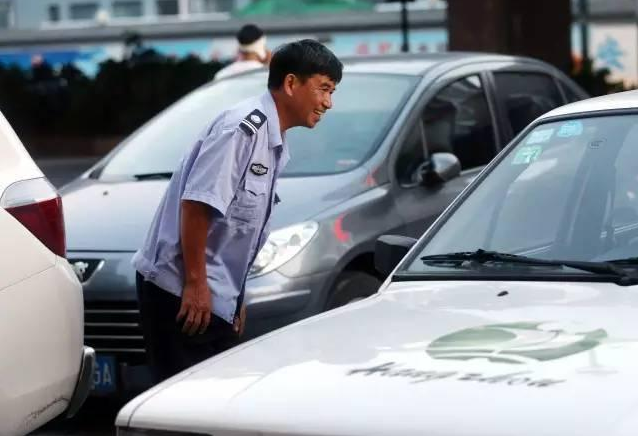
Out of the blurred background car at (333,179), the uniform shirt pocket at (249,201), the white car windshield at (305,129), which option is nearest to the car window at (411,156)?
the blurred background car at (333,179)

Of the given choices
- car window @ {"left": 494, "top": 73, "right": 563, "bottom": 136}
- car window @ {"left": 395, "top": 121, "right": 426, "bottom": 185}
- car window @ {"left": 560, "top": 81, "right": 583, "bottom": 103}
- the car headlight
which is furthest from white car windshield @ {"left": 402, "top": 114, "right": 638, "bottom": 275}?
car window @ {"left": 560, "top": 81, "right": 583, "bottom": 103}

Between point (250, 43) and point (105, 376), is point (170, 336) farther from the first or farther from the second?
point (250, 43)

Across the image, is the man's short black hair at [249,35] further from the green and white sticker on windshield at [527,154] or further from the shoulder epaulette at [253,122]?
the green and white sticker on windshield at [527,154]

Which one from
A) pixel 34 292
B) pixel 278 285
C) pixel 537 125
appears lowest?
pixel 278 285

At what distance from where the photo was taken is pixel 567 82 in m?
9.38

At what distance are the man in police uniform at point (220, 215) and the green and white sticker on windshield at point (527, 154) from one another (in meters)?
0.71

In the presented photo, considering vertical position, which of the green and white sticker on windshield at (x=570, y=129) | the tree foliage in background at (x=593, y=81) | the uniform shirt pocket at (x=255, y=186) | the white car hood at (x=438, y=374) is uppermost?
the green and white sticker on windshield at (x=570, y=129)

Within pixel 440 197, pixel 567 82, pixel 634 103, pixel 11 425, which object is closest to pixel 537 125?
pixel 634 103

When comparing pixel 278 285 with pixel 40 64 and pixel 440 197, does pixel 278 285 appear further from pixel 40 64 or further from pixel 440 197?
pixel 40 64

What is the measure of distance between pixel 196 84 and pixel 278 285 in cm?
1453

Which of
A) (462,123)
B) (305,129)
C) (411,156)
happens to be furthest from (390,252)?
(462,123)

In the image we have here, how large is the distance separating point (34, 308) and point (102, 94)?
672 inches

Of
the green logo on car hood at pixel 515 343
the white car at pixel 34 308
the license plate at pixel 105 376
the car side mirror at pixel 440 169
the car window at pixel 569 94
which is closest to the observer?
the green logo on car hood at pixel 515 343

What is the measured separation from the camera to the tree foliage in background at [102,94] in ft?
68.9
